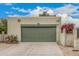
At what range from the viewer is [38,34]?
61.6 ft

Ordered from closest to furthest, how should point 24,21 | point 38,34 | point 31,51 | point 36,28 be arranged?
point 31,51
point 38,34
point 36,28
point 24,21

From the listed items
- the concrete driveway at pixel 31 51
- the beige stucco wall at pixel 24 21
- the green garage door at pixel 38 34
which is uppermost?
the beige stucco wall at pixel 24 21

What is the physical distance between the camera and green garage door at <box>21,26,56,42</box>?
18.6 m

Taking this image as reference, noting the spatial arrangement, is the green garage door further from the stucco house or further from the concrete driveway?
the concrete driveway

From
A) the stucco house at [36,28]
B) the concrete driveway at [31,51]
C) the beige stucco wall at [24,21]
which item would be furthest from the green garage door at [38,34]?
the concrete driveway at [31,51]

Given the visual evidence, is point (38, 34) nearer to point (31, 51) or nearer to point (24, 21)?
point (24, 21)

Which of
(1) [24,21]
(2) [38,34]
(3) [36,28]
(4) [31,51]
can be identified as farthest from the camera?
(1) [24,21]

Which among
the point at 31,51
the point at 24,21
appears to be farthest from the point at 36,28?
the point at 31,51

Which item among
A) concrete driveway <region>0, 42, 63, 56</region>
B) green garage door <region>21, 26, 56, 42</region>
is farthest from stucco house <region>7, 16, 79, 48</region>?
concrete driveway <region>0, 42, 63, 56</region>

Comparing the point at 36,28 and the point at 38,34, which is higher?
the point at 36,28

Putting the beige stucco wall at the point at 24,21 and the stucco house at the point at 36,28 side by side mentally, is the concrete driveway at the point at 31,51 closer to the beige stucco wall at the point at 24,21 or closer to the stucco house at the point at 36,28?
the stucco house at the point at 36,28

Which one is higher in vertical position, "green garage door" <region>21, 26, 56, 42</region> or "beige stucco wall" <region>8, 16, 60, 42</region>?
"beige stucco wall" <region>8, 16, 60, 42</region>

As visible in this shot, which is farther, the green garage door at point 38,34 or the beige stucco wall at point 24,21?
the beige stucco wall at point 24,21

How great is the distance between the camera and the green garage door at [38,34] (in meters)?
18.6
